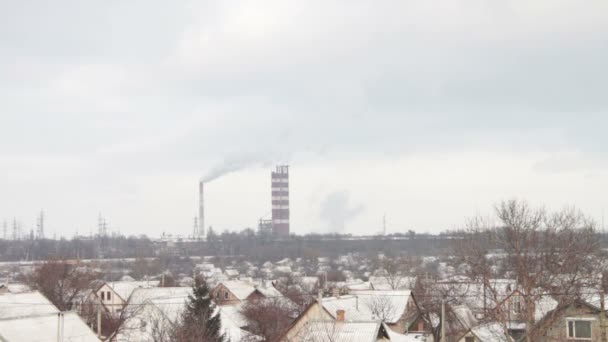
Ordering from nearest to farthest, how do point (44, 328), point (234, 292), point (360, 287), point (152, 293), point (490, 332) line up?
point (44, 328) → point (490, 332) → point (152, 293) → point (234, 292) → point (360, 287)

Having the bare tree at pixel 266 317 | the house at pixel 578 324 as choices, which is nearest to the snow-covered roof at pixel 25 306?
the bare tree at pixel 266 317

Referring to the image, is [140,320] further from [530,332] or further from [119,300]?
[119,300]

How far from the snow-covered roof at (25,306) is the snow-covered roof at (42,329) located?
438 cm

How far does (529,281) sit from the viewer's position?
97.1ft

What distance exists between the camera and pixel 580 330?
34344 mm

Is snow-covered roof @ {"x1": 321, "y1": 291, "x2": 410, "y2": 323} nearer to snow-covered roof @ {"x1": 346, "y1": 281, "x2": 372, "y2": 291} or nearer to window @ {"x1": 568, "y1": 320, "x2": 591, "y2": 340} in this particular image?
window @ {"x1": 568, "y1": 320, "x2": 591, "y2": 340}

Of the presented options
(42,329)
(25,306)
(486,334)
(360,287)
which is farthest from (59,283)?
(486,334)

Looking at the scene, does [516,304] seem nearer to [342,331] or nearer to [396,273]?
[342,331]

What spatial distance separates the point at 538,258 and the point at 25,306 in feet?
70.2

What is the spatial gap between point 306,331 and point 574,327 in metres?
11.7

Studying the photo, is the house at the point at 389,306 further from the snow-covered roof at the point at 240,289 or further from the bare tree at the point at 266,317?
the snow-covered roof at the point at 240,289

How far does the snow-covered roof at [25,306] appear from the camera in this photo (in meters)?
34.4

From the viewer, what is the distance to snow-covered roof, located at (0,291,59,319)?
34.4m

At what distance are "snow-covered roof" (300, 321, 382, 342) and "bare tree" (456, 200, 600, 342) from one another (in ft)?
14.9
